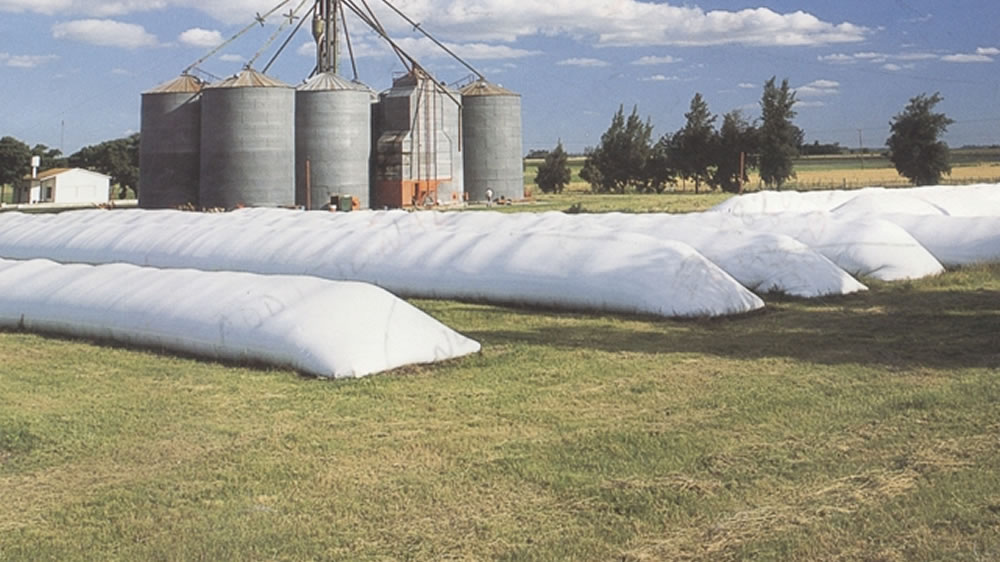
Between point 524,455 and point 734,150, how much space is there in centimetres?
6243

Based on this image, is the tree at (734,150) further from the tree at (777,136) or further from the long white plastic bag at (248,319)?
the long white plastic bag at (248,319)

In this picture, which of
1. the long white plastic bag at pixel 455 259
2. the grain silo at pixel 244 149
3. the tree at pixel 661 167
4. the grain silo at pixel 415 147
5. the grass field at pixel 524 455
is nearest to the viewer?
the grass field at pixel 524 455

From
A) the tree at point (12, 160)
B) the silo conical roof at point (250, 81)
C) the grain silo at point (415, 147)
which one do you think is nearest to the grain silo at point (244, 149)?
the silo conical roof at point (250, 81)

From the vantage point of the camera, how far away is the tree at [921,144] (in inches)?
2328

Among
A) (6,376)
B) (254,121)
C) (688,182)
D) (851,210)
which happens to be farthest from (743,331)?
(688,182)

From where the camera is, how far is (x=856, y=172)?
8425 centimetres

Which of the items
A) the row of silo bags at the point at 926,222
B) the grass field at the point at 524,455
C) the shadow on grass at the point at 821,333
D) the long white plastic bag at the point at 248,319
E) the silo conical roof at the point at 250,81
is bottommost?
the grass field at the point at 524,455

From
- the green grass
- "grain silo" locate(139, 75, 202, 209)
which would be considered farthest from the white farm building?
the green grass

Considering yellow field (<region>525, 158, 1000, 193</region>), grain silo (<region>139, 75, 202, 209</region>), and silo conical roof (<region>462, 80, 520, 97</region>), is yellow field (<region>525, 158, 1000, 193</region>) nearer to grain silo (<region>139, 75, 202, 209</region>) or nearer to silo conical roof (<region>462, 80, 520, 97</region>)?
silo conical roof (<region>462, 80, 520, 97</region>)

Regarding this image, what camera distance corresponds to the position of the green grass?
6.10 metres

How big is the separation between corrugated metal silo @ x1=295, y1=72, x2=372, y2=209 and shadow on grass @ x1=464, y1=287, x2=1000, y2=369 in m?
33.0

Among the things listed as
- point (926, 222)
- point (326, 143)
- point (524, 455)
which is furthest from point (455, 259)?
point (326, 143)

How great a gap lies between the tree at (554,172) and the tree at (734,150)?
40.7 ft

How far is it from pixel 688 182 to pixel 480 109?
3312cm
